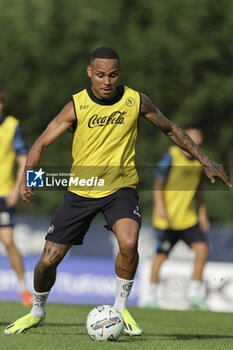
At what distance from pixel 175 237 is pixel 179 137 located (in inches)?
194

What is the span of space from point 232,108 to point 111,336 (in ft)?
101

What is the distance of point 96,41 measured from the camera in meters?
35.9

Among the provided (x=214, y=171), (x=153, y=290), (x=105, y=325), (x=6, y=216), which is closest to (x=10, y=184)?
(x=6, y=216)

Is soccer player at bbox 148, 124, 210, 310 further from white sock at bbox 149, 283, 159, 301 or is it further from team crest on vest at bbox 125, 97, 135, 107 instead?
team crest on vest at bbox 125, 97, 135, 107

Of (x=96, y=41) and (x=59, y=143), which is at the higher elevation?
(x=96, y=41)

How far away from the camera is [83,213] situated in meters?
6.61

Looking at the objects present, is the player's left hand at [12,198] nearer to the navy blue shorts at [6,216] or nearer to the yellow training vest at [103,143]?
the navy blue shorts at [6,216]

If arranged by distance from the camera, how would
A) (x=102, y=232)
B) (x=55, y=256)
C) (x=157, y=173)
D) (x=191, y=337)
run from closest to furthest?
(x=55, y=256), (x=191, y=337), (x=157, y=173), (x=102, y=232)

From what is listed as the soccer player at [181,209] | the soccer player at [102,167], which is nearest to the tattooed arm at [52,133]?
the soccer player at [102,167]

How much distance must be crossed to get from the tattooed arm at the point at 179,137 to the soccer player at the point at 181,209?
4.40 metres

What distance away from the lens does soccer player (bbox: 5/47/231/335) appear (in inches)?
257

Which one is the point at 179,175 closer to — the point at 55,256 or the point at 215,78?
the point at 55,256

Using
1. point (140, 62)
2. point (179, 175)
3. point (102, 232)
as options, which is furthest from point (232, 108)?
point (179, 175)

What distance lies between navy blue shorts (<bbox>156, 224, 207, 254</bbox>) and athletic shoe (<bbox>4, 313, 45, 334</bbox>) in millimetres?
4853
